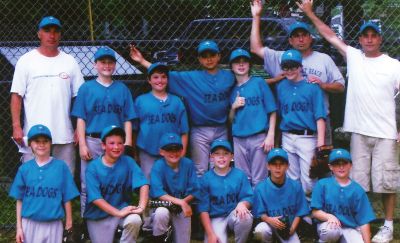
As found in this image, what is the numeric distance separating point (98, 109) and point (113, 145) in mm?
455

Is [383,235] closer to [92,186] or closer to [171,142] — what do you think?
[171,142]

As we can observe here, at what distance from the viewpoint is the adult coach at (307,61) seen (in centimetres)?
599

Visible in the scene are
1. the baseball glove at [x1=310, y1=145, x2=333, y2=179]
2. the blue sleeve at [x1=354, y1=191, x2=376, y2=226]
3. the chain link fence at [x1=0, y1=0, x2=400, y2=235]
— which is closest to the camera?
the blue sleeve at [x1=354, y1=191, x2=376, y2=226]

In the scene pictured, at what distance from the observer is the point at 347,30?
744 centimetres

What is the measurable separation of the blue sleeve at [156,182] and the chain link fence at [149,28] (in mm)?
1287

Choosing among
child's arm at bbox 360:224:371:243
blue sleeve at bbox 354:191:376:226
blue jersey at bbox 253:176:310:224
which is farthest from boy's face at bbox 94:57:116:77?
child's arm at bbox 360:224:371:243

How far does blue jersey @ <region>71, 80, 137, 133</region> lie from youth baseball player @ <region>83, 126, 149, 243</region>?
0.88 feet

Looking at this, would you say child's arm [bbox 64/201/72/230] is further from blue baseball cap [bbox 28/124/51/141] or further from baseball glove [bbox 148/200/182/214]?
baseball glove [bbox 148/200/182/214]

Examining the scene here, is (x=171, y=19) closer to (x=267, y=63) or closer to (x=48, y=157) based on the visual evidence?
(x=267, y=63)

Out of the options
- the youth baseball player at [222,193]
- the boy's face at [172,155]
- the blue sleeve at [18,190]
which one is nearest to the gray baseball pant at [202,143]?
the youth baseball player at [222,193]

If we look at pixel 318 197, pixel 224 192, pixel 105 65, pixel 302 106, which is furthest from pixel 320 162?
pixel 105 65

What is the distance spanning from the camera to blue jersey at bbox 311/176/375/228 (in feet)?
17.6

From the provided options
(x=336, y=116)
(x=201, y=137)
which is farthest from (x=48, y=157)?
(x=336, y=116)

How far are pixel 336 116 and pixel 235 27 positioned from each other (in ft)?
5.36
